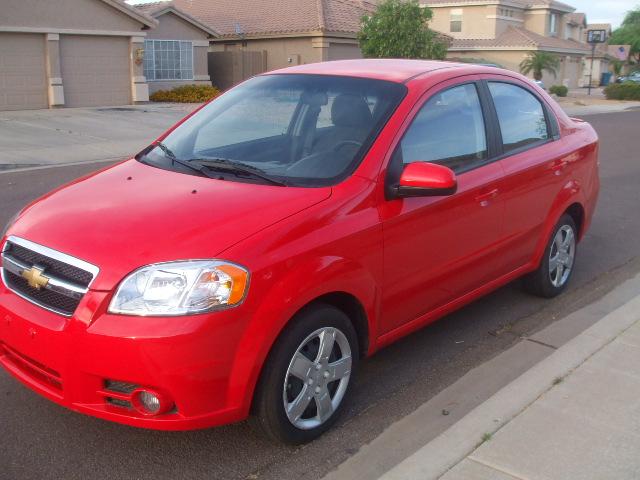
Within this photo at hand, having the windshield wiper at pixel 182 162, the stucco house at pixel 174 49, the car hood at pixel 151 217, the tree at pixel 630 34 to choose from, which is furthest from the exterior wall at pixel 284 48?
the tree at pixel 630 34

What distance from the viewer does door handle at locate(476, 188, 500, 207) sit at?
4570mm

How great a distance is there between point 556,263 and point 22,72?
20133 millimetres

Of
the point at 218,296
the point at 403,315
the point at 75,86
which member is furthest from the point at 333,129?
the point at 75,86

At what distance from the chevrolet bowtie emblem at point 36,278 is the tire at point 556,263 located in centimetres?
368

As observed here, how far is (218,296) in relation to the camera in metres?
3.11

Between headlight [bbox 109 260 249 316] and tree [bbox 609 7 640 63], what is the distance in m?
79.0

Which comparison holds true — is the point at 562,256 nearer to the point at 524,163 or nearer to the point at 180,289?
A: the point at 524,163

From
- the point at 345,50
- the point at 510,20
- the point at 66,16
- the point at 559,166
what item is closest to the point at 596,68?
the point at 510,20

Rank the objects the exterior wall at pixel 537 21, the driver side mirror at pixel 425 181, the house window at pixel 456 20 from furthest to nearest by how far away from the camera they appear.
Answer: the exterior wall at pixel 537 21
the house window at pixel 456 20
the driver side mirror at pixel 425 181

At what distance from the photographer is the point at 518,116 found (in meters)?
5.25

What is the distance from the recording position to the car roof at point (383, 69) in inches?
176

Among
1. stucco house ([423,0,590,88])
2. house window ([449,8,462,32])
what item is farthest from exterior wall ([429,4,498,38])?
house window ([449,8,462,32])

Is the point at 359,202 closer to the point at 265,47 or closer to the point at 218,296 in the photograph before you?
the point at 218,296

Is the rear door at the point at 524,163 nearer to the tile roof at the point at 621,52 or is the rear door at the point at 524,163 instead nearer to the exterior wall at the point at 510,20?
the exterior wall at the point at 510,20
